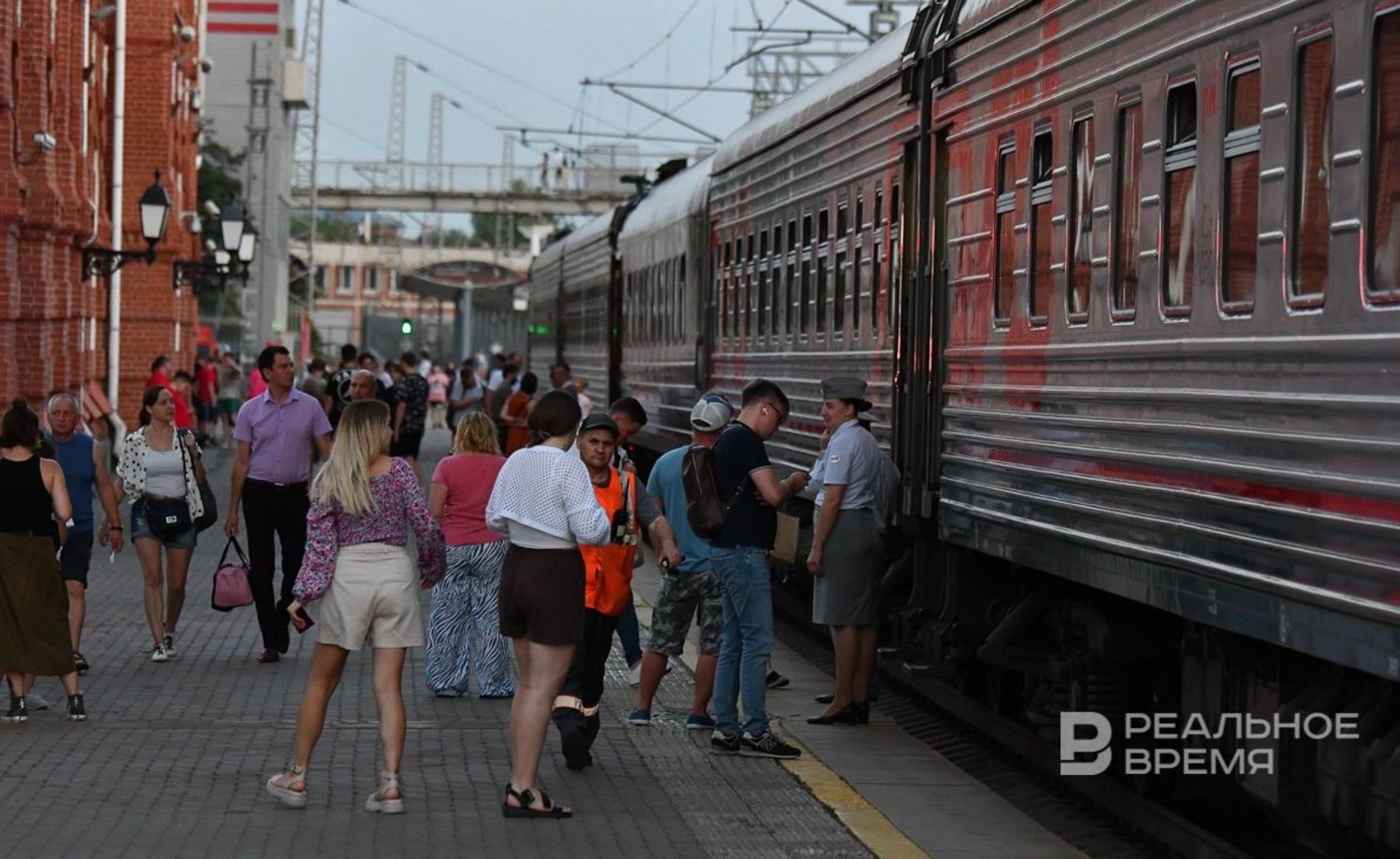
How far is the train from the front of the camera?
741 cm

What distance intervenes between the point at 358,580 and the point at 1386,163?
4636 mm

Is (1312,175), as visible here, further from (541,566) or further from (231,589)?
(231,589)

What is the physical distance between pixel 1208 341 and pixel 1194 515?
0.56 m

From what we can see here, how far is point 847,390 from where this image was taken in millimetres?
12938

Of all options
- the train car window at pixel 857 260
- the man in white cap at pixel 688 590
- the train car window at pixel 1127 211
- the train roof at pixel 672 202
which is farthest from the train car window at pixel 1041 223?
the train roof at pixel 672 202

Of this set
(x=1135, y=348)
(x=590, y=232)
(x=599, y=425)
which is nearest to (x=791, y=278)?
(x=599, y=425)

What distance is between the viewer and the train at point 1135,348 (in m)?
7.41

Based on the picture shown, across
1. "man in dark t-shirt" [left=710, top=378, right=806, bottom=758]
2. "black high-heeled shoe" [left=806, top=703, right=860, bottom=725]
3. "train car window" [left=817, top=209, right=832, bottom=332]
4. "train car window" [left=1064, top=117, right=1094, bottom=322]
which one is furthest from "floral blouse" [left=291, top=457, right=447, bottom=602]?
"train car window" [left=817, top=209, right=832, bottom=332]

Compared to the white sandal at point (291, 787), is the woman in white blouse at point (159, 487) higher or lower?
higher

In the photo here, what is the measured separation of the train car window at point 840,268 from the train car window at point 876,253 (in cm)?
75

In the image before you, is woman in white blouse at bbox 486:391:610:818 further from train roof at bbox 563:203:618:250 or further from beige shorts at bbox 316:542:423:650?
train roof at bbox 563:203:618:250

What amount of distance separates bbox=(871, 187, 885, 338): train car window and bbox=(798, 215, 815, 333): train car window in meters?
2.02

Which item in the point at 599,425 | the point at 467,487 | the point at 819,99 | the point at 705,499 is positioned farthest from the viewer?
the point at 819,99

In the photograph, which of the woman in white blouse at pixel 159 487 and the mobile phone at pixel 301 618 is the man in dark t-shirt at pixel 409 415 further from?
the mobile phone at pixel 301 618
